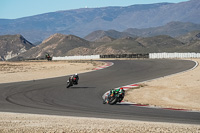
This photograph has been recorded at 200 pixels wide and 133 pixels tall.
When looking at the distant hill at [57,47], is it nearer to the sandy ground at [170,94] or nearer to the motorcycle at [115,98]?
the sandy ground at [170,94]

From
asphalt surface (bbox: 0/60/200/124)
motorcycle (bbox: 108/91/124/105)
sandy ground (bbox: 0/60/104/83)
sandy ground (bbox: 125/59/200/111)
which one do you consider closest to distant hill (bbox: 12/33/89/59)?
sandy ground (bbox: 0/60/104/83)

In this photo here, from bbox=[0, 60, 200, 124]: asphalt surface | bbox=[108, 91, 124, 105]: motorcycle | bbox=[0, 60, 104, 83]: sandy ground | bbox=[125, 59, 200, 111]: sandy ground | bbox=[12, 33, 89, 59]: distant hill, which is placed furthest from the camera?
bbox=[12, 33, 89, 59]: distant hill

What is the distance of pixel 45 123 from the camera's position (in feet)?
37.2

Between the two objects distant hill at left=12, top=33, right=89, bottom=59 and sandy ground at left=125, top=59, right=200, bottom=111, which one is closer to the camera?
sandy ground at left=125, top=59, right=200, bottom=111

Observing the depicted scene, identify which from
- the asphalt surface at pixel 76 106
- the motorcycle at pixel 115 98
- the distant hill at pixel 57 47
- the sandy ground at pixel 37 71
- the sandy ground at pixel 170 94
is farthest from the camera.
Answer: the distant hill at pixel 57 47

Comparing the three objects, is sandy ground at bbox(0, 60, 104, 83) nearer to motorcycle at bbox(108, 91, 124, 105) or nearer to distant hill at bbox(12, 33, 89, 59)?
motorcycle at bbox(108, 91, 124, 105)

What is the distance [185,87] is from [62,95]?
7.35m

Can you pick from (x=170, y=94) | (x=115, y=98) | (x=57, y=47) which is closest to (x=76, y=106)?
(x=115, y=98)

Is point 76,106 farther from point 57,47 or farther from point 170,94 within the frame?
point 57,47

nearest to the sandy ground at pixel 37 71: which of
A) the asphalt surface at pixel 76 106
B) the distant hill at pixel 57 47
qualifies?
the asphalt surface at pixel 76 106

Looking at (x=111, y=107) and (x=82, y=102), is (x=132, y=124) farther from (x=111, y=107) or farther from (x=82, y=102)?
(x=82, y=102)

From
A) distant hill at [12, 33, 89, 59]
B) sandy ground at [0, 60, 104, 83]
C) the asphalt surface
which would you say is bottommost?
the asphalt surface

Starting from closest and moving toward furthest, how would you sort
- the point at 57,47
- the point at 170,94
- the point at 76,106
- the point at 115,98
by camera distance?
the point at 76,106 < the point at 115,98 < the point at 170,94 < the point at 57,47

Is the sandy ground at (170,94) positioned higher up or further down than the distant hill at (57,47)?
further down
